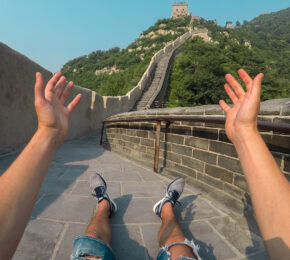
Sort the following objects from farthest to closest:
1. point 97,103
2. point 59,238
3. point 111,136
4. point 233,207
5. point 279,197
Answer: point 97,103, point 111,136, point 233,207, point 59,238, point 279,197

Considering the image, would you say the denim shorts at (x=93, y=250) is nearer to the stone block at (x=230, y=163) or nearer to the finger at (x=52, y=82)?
the finger at (x=52, y=82)

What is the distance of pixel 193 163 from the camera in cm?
303

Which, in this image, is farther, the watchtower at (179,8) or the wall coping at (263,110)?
the watchtower at (179,8)

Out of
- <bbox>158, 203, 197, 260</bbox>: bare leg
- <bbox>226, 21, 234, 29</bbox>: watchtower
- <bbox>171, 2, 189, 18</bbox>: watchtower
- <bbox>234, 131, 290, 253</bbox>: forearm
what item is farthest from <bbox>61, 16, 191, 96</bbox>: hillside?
<bbox>226, 21, 234, 29</bbox>: watchtower

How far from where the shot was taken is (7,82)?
3.85 metres

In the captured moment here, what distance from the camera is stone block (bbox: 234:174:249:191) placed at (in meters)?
2.15

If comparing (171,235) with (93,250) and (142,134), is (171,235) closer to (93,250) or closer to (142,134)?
(93,250)

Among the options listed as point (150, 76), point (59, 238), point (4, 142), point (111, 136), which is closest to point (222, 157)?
point (59, 238)

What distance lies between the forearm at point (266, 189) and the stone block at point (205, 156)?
1.78 m

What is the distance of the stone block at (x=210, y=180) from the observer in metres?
2.52

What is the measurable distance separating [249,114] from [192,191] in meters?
1.96

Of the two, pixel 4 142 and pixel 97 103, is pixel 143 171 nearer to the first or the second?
pixel 4 142

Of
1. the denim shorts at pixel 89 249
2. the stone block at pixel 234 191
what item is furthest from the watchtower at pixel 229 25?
the denim shorts at pixel 89 249

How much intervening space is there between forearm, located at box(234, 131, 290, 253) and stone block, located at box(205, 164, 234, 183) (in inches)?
62.9
